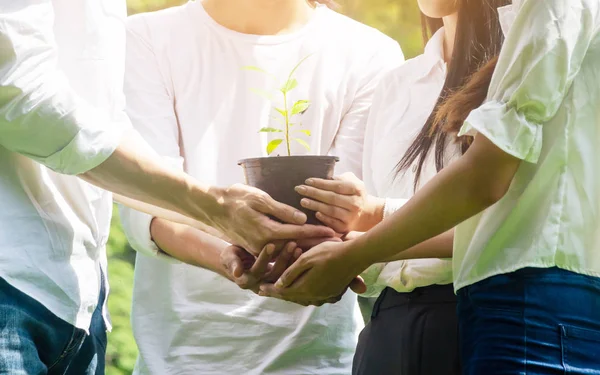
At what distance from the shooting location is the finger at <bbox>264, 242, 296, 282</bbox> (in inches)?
85.0

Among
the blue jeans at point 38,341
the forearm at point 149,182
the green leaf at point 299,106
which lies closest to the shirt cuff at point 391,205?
the green leaf at point 299,106

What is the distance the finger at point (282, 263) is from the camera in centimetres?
216

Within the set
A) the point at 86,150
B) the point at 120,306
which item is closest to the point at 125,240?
the point at 120,306

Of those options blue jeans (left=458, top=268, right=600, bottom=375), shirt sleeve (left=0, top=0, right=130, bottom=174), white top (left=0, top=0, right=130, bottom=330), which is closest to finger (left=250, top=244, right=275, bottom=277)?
white top (left=0, top=0, right=130, bottom=330)

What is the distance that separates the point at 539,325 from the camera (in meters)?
1.47

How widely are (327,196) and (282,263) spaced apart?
0.22m

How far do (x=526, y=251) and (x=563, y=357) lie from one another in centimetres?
19

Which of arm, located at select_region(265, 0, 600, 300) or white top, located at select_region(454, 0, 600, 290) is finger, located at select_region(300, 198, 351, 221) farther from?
white top, located at select_region(454, 0, 600, 290)

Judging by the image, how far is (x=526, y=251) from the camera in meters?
1.52

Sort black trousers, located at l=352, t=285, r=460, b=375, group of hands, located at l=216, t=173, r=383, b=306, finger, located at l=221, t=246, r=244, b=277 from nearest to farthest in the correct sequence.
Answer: black trousers, located at l=352, t=285, r=460, b=375
group of hands, located at l=216, t=173, r=383, b=306
finger, located at l=221, t=246, r=244, b=277

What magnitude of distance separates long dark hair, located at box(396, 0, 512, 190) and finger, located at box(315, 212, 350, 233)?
0.65 ft

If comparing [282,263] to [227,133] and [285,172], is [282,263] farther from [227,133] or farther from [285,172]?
[227,133]

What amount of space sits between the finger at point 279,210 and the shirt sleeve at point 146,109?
0.37 metres

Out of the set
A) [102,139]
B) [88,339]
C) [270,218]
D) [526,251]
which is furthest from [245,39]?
[526,251]
